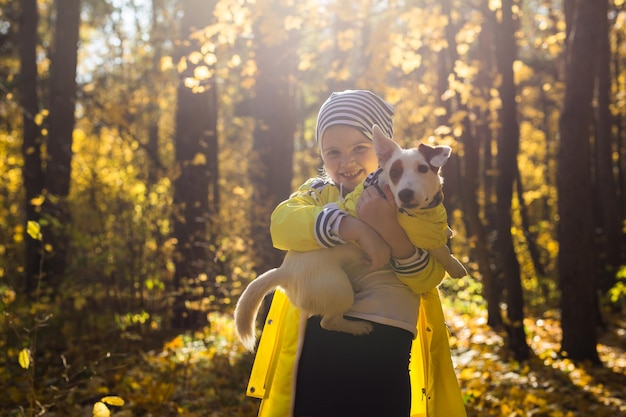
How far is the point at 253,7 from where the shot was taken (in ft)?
28.7

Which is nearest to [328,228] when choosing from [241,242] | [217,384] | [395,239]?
[395,239]

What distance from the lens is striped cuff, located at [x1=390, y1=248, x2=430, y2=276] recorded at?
257cm

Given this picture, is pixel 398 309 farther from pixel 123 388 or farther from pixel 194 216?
pixel 194 216

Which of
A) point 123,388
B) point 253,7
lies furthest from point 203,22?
point 123,388

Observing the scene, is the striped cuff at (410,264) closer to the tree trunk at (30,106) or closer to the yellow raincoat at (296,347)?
the yellow raincoat at (296,347)

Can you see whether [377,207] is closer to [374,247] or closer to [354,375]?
[374,247]

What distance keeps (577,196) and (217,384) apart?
16.2 ft

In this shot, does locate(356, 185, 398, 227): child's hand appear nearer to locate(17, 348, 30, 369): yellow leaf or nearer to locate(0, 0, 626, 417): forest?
locate(17, 348, 30, 369): yellow leaf

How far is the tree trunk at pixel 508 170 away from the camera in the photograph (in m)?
9.28

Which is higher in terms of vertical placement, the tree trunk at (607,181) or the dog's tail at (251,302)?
the tree trunk at (607,181)

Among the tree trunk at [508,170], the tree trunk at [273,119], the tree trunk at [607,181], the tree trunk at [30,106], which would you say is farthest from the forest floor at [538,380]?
the tree trunk at [30,106]

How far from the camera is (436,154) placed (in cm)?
254

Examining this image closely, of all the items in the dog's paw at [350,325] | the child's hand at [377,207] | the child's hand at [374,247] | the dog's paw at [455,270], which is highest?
the child's hand at [377,207]

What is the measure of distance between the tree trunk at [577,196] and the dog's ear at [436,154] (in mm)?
6592
